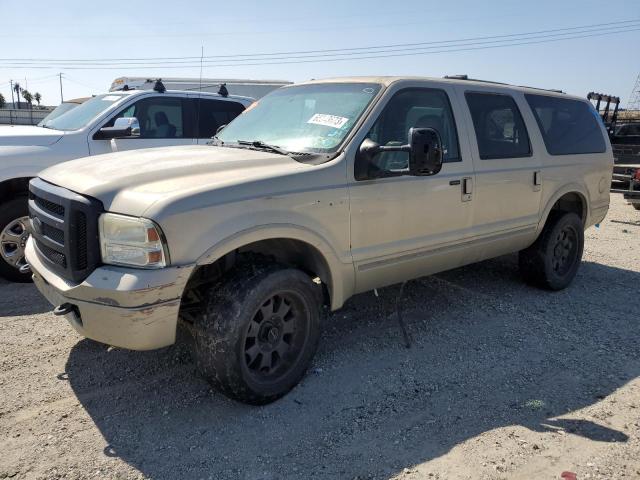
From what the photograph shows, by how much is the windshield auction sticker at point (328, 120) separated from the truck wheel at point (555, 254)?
290cm

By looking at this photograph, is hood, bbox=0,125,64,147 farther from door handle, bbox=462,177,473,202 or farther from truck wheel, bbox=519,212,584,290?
truck wheel, bbox=519,212,584,290

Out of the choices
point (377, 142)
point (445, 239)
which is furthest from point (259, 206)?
point (445, 239)

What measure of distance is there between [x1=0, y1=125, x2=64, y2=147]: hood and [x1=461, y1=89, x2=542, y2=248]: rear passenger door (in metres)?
4.33

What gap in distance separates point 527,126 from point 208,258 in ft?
11.9

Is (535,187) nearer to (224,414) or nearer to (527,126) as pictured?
(527,126)

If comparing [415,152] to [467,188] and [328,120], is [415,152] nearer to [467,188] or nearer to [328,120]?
[328,120]

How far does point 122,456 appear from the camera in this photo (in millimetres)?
2889

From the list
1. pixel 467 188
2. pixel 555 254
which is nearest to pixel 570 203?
pixel 555 254

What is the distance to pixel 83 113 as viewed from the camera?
21.9 feet

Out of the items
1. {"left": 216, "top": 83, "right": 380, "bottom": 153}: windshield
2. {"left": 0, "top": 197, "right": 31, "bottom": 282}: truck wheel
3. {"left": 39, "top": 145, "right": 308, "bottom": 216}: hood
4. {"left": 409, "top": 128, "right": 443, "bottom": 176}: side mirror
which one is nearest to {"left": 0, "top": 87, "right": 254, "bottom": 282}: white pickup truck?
{"left": 0, "top": 197, "right": 31, "bottom": 282}: truck wheel

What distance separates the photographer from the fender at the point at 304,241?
9.90 ft

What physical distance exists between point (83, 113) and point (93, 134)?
639mm

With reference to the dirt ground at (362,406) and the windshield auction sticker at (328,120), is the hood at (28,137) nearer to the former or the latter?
the dirt ground at (362,406)

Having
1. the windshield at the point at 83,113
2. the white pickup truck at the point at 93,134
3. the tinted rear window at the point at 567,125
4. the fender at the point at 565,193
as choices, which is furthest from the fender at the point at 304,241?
the windshield at the point at 83,113
